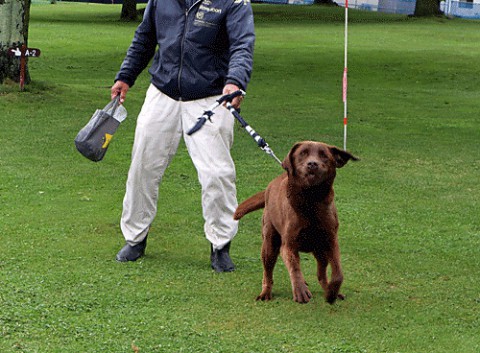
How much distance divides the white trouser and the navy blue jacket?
3.9 inches

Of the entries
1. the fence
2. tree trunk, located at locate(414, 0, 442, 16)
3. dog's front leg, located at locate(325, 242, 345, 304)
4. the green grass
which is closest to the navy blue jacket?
the green grass

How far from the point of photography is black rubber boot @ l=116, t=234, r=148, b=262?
23.5 feet

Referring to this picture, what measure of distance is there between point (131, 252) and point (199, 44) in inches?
58.4

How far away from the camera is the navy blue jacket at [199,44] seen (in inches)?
263

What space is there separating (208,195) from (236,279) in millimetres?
567

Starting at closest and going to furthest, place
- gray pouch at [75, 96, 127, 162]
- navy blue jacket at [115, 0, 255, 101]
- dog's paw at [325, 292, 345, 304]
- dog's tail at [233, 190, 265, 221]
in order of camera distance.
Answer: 1. dog's paw at [325, 292, 345, 304]
2. dog's tail at [233, 190, 265, 221]
3. navy blue jacket at [115, 0, 255, 101]
4. gray pouch at [75, 96, 127, 162]

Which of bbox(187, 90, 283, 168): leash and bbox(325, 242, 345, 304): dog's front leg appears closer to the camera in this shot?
bbox(325, 242, 345, 304): dog's front leg

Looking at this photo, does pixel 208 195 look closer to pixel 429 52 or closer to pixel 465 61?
pixel 465 61

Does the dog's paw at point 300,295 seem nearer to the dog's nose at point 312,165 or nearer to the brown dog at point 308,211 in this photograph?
the brown dog at point 308,211

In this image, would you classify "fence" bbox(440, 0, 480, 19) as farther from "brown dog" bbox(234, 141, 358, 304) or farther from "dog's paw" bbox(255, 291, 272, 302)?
"brown dog" bbox(234, 141, 358, 304)

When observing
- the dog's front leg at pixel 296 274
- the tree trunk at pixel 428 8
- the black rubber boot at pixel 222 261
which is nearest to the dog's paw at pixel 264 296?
the dog's front leg at pixel 296 274

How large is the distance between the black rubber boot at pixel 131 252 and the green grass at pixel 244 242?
0.10 m

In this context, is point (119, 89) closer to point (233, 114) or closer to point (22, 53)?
point (233, 114)

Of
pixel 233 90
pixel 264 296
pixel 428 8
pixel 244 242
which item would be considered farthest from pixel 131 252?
pixel 428 8
